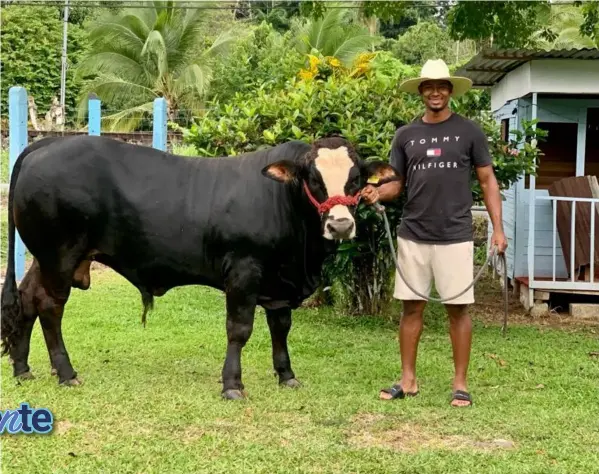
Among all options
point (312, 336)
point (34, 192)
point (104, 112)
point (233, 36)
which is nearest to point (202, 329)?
point (312, 336)

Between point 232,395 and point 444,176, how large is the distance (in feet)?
6.26

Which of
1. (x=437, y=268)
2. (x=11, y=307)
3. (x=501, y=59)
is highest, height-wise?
(x=501, y=59)

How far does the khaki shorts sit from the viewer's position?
511 centimetres

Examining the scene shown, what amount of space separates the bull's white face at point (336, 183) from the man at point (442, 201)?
0.75 ft

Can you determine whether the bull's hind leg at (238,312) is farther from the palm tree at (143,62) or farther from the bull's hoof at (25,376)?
the palm tree at (143,62)

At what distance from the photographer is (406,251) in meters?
5.26

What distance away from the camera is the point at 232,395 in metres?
5.11

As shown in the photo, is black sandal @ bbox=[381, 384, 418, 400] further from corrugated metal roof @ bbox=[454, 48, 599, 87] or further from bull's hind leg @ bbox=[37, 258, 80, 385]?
corrugated metal roof @ bbox=[454, 48, 599, 87]

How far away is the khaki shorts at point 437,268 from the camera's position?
5109mm

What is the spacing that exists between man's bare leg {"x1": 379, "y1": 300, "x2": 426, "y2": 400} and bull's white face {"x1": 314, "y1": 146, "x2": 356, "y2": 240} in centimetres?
80

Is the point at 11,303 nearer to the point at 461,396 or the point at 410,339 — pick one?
the point at 410,339

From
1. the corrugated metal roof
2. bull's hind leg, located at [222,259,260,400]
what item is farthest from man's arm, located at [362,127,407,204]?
the corrugated metal roof

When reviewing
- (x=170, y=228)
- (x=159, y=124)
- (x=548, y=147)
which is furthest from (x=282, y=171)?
(x=548, y=147)

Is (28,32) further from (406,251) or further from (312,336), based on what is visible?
(406,251)
